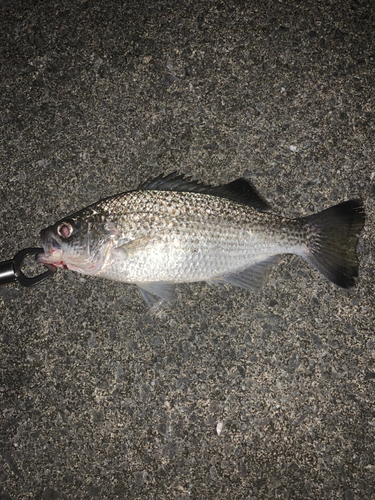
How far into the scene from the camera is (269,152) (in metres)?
2.48

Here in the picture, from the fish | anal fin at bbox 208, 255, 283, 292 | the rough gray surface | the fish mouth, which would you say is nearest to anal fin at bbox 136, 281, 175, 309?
the fish

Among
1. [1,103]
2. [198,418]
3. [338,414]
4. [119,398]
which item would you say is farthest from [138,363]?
[1,103]

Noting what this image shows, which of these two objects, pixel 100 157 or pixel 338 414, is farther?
pixel 100 157

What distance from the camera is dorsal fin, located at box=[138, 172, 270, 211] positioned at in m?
2.27

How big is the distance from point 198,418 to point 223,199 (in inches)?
57.7

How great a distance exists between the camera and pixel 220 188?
2.29 m

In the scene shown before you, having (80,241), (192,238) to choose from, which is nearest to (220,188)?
(192,238)

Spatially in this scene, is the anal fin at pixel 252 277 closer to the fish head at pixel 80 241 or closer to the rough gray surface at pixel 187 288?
the rough gray surface at pixel 187 288

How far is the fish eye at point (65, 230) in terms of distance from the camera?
211 cm

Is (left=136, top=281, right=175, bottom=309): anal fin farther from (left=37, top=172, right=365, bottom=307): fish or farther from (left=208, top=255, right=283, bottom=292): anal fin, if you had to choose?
(left=208, top=255, right=283, bottom=292): anal fin

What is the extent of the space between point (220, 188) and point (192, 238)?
Result: 1.33ft

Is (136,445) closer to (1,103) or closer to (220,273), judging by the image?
(220,273)

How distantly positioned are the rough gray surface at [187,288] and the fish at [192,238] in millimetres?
Result: 215

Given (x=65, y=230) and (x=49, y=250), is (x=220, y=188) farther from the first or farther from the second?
(x=49, y=250)
